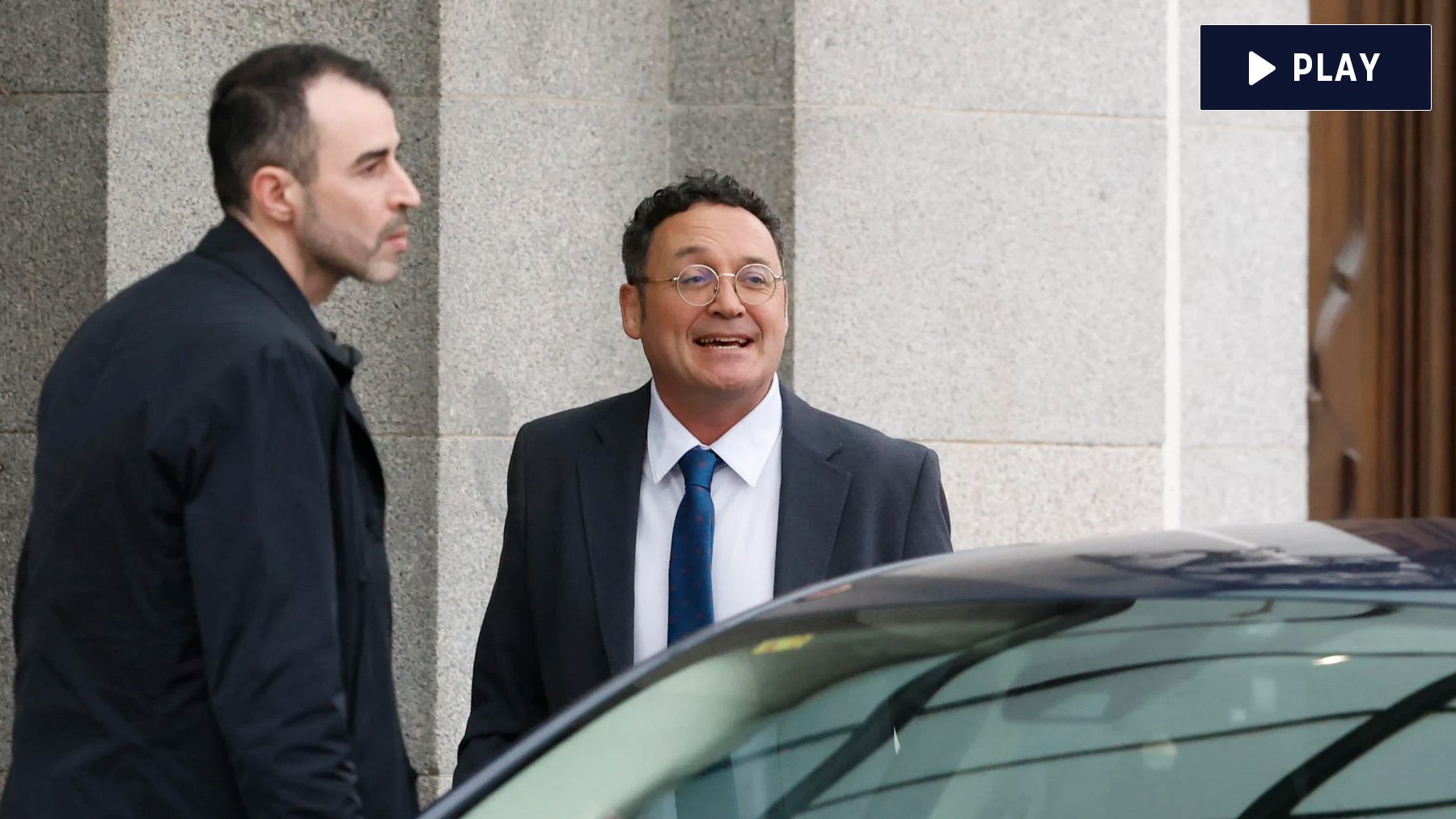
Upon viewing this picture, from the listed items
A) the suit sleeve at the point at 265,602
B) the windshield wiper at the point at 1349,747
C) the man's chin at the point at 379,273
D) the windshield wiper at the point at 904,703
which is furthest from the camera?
the man's chin at the point at 379,273

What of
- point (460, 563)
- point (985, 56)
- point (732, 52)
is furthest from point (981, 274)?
point (460, 563)

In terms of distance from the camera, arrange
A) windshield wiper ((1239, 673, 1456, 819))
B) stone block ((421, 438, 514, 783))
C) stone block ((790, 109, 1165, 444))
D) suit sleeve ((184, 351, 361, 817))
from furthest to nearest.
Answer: stone block ((790, 109, 1165, 444))
stone block ((421, 438, 514, 783))
suit sleeve ((184, 351, 361, 817))
windshield wiper ((1239, 673, 1456, 819))

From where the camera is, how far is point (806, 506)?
3.08 meters

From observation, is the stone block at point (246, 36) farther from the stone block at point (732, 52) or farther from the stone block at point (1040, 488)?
the stone block at point (1040, 488)

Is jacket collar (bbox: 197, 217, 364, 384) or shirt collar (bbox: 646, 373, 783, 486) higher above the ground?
jacket collar (bbox: 197, 217, 364, 384)

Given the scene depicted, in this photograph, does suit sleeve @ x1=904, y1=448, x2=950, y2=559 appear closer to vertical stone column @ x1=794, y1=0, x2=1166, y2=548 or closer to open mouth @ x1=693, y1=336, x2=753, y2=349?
open mouth @ x1=693, y1=336, x2=753, y2=349

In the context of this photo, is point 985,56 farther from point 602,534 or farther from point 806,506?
point 602,534

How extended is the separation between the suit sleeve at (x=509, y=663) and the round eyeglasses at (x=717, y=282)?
17.1 inches

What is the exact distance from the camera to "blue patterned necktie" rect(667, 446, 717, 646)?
298 centimetres

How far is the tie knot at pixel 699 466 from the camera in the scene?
10.1 ft

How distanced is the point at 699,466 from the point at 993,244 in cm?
290

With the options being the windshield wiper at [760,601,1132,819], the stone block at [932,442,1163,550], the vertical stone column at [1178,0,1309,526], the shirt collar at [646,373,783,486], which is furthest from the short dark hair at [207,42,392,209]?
the vertical stone column at [1178,0,1309,526]

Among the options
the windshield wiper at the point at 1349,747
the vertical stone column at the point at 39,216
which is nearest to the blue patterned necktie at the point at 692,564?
the windshield wiper at the point at 1349,747

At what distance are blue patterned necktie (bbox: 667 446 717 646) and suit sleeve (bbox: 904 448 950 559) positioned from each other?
37cm
